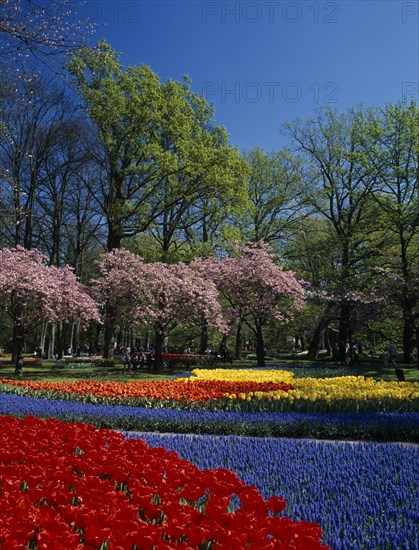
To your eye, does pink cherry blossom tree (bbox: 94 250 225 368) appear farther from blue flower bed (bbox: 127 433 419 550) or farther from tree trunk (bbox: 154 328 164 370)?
blue flower bed (bbox: 127 433 419 550)

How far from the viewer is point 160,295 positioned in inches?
923

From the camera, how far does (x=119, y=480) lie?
380 centimetres

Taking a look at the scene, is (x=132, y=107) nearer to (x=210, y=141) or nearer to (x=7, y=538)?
(x=210, y=141)

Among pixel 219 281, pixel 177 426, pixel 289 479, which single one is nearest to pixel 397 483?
pixel 289 479

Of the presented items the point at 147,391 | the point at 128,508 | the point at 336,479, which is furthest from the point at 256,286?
the point at 128,508

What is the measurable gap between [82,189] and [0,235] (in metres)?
6.54

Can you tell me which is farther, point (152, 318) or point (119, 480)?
point (152, 318)

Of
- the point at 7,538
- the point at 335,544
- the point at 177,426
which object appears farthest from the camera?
the point at 177,426

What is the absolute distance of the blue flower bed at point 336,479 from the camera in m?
3.50

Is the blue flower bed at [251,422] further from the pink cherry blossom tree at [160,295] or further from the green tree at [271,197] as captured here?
the green tree at [271,197]

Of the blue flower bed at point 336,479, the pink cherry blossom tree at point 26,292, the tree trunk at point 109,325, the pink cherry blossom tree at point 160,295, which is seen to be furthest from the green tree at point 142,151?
the blue flower bed at point 336,479

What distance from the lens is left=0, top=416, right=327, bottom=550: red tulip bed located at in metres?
2.45

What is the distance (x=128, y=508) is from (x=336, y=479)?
2822mm

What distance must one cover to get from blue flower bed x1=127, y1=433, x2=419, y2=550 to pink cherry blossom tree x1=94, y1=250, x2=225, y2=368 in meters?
15.9
